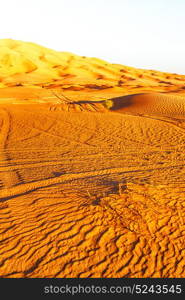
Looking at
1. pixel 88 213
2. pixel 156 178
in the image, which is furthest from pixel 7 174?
pixel 156 178

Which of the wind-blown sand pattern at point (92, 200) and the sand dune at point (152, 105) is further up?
the sand dune at point (152, 105)

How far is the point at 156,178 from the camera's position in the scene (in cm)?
680

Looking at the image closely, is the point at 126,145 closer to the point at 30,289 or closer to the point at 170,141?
the point at 170,141

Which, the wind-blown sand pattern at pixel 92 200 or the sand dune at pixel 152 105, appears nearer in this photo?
the wind-blown sand pattern at pixel 92 200

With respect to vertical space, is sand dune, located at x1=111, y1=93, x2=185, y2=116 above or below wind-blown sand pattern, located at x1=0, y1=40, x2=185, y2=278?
above

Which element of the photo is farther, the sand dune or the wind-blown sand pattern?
the sand dune

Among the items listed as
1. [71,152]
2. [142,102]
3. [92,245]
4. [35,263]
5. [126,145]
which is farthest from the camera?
[142,102]

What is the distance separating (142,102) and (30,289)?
678 inches

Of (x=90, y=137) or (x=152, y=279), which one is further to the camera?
(x=90, y=137)

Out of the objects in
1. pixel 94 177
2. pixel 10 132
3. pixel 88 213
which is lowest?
pixel 88 213

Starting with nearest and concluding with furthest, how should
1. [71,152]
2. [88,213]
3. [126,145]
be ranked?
1. [88,213]
2. [71,152]
3. [126,145]

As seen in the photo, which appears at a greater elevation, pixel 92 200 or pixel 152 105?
pixel 152 105

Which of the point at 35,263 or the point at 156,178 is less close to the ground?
the point at 156,178

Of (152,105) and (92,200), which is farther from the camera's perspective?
(152,105)
